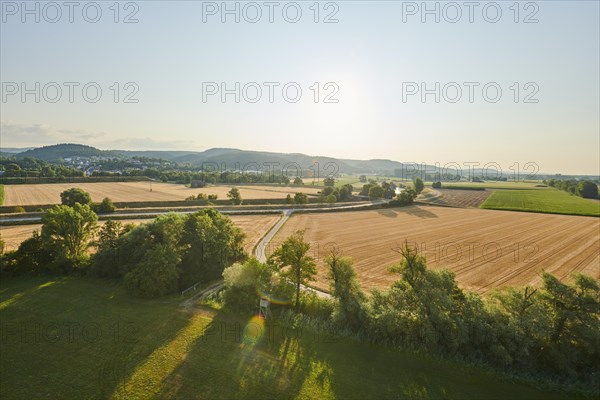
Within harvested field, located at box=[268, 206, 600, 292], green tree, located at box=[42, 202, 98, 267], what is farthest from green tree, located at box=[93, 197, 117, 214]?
harvested field, located at box=[268, 206, 600, 292]

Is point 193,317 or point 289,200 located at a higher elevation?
point 289,200

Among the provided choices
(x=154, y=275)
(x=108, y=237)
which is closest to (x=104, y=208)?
(x=108, y=237)

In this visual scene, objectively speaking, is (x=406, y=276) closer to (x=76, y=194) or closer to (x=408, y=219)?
(x=408, y=219)

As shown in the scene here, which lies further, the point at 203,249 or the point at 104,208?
the point at 104,208

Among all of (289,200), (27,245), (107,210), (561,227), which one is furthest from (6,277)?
(561,227)

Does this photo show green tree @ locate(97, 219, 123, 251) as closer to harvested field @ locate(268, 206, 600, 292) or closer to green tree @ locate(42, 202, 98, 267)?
green tree @ locate(42, 202, 98, 267)

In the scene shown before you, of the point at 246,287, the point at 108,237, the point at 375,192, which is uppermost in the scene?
the point at 375,192

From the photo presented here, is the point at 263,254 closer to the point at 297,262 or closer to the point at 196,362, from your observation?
the point at 297,262
